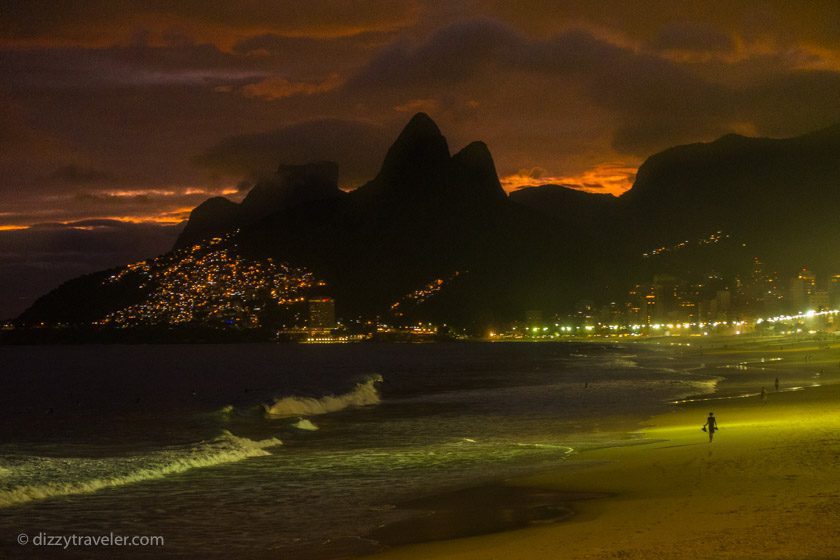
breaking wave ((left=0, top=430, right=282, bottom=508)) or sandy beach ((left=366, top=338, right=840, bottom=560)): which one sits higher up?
sandy beach ((left=366, top=338, right=840, bottom=560))

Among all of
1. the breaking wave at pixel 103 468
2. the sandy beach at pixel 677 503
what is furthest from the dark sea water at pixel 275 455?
the sandy beach at pixel 677 503

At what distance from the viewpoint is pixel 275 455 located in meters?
29.1

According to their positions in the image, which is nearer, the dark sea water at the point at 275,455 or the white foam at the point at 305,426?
the dark sea water at the point at 275,455

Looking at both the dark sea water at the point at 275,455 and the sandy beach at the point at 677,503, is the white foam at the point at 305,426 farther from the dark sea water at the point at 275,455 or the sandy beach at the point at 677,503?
the sandy beach at the point at 677,503

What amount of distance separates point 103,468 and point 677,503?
18.0m

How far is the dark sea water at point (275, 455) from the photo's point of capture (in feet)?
57.8

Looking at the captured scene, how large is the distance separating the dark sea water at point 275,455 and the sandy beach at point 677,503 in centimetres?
167

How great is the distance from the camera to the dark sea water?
17.6 m

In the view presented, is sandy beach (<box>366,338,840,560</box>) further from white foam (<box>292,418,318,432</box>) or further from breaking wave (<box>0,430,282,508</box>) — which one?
white foam (<box>292,418,318,432</box>)

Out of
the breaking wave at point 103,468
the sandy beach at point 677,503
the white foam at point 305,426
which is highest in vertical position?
the sandy beach at point 677,503

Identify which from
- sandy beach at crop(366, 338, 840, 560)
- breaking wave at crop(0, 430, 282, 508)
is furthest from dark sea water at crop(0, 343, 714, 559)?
sandy beach at crop(366, 338, 840, 560)

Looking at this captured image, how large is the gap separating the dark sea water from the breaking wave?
70 millimetres

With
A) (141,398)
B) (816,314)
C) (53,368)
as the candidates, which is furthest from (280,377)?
(816,314)

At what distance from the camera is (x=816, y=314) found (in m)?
187
